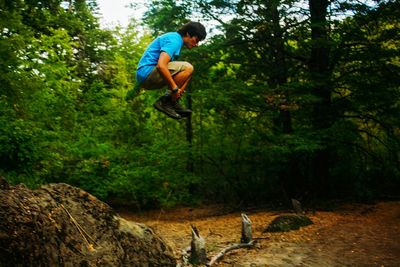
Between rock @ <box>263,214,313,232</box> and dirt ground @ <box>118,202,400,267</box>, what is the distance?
19 cm

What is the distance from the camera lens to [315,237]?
29.3 ft

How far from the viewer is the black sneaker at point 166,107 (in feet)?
14.7

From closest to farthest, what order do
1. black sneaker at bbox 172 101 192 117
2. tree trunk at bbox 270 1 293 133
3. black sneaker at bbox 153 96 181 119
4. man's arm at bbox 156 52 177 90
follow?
man's arm at bbox 156 52 177 90, black sneaker at bbox 153 96 181 119, black sneaker at bbox 172 101 192 117, tree trunk at bbox 270 1 293 133

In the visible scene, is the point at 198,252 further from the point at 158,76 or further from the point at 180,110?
the point at 158,76

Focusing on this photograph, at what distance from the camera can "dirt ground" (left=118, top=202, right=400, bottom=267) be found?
7141 millimetres

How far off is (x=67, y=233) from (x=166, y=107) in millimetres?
1794

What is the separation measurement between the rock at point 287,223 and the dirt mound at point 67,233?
210 inches

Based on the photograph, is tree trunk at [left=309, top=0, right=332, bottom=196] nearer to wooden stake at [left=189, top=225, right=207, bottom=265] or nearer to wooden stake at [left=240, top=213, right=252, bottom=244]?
wooden stake at [left=240, top=213, right=252, bottom=244]

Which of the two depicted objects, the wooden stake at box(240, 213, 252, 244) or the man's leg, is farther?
the wooden stake at box(240, 213, 252, 244)

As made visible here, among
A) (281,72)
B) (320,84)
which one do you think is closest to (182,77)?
(320,84)

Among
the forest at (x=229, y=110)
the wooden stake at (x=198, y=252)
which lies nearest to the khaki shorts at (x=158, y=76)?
the wooden stake at (x=198, y=252)

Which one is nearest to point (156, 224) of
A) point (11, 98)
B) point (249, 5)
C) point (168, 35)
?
point (11, 98)

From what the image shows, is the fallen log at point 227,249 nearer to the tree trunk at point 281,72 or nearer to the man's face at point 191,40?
the man's face at point 191,40

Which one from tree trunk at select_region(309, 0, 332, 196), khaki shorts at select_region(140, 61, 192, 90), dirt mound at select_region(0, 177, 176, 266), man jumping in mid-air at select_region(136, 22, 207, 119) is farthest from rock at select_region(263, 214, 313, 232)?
khaki shorts at select_region(140, 61, 192, 90)
